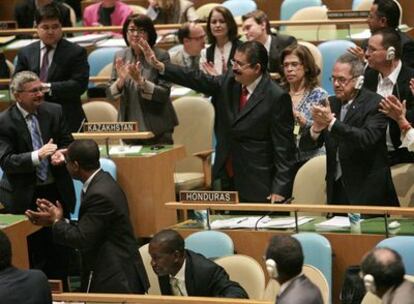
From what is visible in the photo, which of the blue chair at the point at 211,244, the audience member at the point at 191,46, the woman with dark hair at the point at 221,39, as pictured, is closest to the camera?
the blue chair at the point at 211,244

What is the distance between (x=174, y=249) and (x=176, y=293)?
246 mm

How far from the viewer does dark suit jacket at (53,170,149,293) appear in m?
6.31

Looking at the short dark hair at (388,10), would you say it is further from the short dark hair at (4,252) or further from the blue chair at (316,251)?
the short dark hair at (4,252)

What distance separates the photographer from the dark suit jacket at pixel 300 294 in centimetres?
482

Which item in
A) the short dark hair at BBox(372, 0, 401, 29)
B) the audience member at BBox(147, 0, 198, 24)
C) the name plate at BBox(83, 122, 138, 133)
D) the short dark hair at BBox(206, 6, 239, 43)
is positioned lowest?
the name plate at BBox(83, 122, 138, 133)

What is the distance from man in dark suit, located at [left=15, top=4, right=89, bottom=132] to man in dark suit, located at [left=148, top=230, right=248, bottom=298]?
2475 millimetres

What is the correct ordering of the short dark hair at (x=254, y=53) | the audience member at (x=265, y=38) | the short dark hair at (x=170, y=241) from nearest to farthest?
the short dark hair at (x=170, y=241) < the short dark hair at (x=254, y=53) < the audience member at (x=265, y=38)

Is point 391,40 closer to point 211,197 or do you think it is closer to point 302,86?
point 302,86

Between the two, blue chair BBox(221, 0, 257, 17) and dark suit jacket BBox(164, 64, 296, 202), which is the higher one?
blue chair BBox(221, 0, 257, 17)

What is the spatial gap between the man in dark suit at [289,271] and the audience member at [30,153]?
8.26 feet

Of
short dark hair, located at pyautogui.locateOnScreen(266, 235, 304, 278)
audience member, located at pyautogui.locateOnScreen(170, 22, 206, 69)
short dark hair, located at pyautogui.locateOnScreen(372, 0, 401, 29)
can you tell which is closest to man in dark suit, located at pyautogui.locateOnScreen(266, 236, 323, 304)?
short dark hair, located at pyautogui.locateOnScreen(266, 235, 304, 278)

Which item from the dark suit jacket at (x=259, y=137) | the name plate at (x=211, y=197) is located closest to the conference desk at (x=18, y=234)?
the name plate at (x=211, y=197)

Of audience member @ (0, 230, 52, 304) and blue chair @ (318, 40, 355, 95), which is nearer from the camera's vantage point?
audience member @ (0, 230, 52, 304)

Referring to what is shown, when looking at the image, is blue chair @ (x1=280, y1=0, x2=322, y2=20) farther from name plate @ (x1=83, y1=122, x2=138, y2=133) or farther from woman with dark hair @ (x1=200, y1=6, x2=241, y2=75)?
name plate @ (x1=83, y1=122, x2=138, y2=133)
